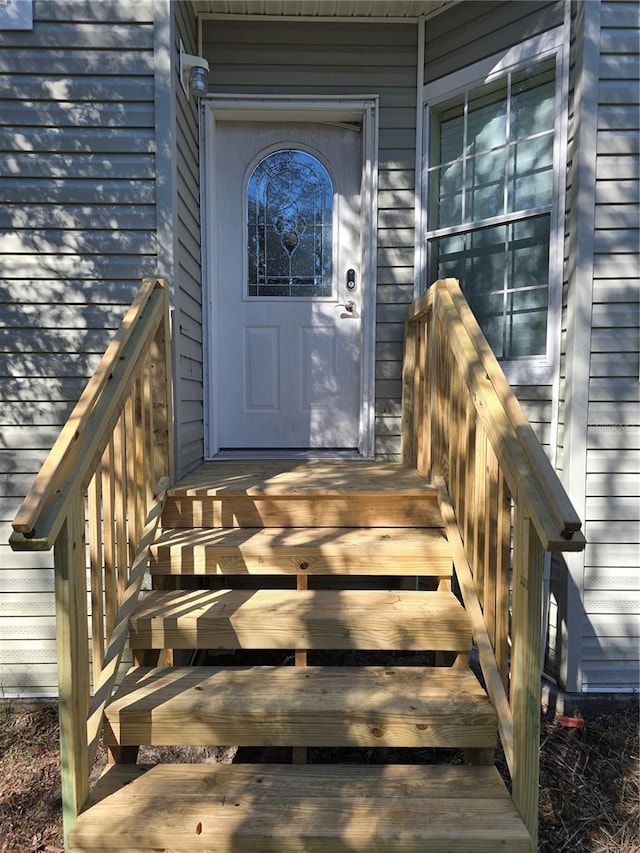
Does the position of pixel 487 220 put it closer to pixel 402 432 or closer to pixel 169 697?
pixel 402 432

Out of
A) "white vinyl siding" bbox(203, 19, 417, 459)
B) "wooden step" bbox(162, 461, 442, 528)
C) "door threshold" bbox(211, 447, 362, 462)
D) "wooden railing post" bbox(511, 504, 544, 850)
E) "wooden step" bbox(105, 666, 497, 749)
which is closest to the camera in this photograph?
"wooden railing post" bbox(511, 504, 544, 850)

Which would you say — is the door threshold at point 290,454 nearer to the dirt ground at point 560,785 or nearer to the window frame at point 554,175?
the window frame at point 554,175

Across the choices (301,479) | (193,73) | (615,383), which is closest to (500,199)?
(615,383)

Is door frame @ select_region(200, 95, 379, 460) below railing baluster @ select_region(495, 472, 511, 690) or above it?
above

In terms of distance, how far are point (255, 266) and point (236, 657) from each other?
235 cm

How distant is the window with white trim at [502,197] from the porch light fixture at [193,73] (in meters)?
1.29

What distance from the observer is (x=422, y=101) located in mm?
3227

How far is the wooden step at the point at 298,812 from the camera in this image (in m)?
1.38

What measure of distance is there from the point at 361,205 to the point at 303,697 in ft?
9.31

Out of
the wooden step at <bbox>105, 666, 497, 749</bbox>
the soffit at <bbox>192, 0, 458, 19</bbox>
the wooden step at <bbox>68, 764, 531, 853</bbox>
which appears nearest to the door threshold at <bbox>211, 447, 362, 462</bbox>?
the wooden step at <bbox>105, 666, 497, 749</bbox>

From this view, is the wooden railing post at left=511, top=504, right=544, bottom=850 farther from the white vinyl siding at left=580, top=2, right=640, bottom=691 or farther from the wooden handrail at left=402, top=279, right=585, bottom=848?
the white vinyl siding at left=580, top=2, right=640, bottom=691

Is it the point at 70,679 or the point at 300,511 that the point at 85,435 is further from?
the point at 300,511

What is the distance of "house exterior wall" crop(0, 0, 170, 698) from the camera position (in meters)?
2.62

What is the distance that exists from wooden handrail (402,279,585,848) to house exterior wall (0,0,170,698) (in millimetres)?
1568
